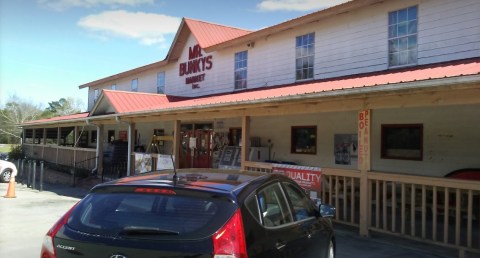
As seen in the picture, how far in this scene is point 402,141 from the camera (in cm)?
1153

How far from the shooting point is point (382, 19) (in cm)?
1180

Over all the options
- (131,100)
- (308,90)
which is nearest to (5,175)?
(131,100)

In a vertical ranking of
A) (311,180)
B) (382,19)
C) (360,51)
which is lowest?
(311,180)

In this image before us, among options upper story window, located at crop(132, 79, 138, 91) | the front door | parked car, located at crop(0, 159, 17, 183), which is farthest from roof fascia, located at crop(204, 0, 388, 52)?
parked car, located at crop(0, 159, 17, 183)

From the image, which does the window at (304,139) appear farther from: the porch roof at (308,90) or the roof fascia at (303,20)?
the roof fascia at (303,20)

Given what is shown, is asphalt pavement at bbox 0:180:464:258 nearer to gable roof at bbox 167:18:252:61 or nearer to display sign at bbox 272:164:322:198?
display sign at bbox 272:164:322:198

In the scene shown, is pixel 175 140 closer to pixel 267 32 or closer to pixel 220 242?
pixel 267 32

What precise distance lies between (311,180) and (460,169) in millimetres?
3759

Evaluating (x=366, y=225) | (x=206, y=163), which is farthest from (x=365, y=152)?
(x=206, y=163)

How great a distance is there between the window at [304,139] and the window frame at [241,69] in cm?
326

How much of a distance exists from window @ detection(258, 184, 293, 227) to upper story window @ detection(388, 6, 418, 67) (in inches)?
326

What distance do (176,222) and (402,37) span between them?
997cm

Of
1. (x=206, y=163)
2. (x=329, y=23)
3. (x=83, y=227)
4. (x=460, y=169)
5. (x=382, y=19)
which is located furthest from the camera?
(x=206, y=163)

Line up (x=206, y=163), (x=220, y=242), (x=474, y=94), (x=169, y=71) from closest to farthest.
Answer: (x=220, y=242) < (x=474, y=94) < (x=206, y=163) < (x=169, y=71)
